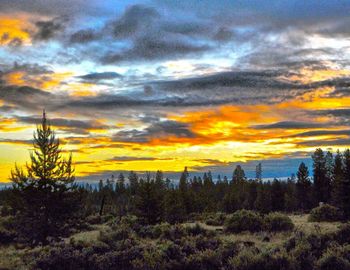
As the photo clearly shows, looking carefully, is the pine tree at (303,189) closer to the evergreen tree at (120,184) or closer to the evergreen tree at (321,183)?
the evergreen tree at (321,183)

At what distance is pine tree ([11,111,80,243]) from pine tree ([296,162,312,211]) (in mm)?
57669

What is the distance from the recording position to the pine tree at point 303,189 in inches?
3159

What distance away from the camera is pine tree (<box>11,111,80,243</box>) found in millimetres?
29703

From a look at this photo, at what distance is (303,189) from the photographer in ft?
269

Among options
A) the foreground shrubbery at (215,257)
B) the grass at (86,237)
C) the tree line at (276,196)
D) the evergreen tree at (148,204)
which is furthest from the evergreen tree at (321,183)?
the foreground shrubbery at (215,257)

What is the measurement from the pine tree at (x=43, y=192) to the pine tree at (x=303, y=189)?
57.7 m

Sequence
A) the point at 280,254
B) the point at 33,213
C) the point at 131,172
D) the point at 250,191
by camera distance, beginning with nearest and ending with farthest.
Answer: the point at 280,254 < the point at 33,213 < the point at 250,191 < the point at 131,172

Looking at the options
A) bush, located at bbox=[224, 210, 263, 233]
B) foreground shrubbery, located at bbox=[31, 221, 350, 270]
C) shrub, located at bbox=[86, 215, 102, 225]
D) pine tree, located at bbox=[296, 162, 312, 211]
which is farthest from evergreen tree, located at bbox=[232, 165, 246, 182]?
foreground shrubbery, located at bbox=[31, 221, 350, 270]

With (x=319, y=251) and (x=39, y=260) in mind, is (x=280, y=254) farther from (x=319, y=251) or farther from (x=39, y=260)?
(x=39, y=260)

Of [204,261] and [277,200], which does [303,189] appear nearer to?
[277,200]

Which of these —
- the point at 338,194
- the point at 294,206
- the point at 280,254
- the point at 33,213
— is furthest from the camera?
the point at 294,206

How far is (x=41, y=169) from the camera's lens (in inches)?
1200

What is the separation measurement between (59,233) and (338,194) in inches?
1186

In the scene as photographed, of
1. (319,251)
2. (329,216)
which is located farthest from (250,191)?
(319,251)
